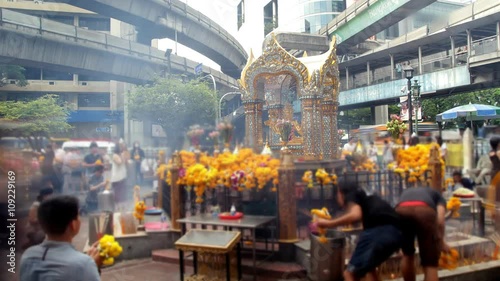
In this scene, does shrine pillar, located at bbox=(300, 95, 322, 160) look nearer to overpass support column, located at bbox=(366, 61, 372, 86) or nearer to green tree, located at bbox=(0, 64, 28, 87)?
overpass support column, located at bbox=(366, 61, 372, 86)

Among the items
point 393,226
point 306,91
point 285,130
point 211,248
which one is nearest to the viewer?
point 393,226

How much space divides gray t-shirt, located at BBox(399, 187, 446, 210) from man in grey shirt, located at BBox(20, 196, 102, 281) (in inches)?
109

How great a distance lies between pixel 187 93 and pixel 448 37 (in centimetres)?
384

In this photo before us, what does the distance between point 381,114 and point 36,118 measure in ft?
13.6

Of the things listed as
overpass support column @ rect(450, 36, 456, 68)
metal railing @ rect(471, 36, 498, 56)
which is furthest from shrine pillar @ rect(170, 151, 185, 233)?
metal railing @ rect(471, 36, 498, 56)

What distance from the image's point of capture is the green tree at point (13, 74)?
442cm

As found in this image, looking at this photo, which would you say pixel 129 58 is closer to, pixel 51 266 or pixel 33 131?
pixel 33 131

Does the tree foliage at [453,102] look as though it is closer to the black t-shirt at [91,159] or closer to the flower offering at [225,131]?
the flower offering at [225,131]

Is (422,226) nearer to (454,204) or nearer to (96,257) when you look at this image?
(454,204)

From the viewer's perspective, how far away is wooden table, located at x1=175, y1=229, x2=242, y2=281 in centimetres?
382

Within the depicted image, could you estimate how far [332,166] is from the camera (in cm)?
497

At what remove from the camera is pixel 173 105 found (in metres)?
5.46

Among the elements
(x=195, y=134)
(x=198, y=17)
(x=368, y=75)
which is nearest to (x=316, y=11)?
(x=198, y=17)

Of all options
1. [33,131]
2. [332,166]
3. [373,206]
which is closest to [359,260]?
[373,206]
